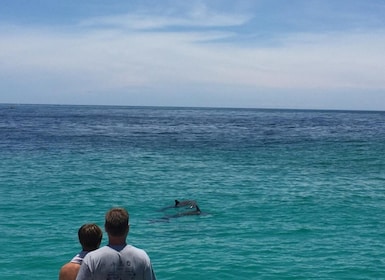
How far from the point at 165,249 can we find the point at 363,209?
999 cm

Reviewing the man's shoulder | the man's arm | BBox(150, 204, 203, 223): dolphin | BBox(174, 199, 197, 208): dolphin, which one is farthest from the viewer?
BBox(174, 199, 197, 208): dolphin

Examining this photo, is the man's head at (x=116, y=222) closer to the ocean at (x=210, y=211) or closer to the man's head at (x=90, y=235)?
the man's head at (x=90, y=235)

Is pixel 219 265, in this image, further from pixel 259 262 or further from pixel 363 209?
pixel 363 209

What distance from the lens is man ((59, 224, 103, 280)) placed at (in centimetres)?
531

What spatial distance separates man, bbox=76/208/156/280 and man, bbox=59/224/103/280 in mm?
315

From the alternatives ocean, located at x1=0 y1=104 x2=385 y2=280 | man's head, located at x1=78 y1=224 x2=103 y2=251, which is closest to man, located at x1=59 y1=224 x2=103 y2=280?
man's head, located at x1=78 y1=224 x2=103 y2=251

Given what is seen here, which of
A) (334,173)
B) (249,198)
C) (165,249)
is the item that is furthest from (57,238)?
(334,173)

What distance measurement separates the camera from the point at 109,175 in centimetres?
3023

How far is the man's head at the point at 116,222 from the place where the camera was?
497 centimetres

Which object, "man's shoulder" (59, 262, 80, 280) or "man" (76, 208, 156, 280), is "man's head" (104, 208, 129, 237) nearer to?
"man" (76, 208, 156, 280)

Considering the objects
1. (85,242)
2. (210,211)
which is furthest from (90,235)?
(210,211)

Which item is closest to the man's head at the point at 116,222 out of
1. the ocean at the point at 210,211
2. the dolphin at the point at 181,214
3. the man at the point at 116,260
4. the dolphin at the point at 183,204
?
the man at the point at 116,260

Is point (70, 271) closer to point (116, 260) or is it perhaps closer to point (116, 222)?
point (116, 260)

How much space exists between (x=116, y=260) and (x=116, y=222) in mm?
373
